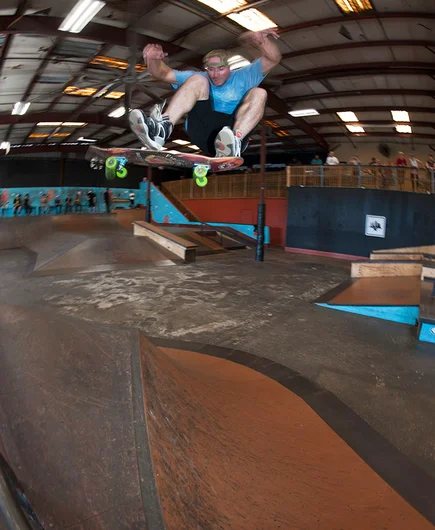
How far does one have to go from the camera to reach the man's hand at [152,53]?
2.84m

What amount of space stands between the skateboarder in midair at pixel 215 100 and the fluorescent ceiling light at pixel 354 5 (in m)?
6.33

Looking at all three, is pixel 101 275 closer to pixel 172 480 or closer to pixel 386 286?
pixel 386 286

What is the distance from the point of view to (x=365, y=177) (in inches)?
544

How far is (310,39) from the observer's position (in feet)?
29.2

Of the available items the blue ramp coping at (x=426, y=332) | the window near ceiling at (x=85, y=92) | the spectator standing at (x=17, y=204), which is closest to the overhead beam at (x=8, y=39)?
the window near ceiling at (x=85, y=92)

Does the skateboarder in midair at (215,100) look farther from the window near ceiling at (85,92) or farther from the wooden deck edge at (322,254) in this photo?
the wooden deck edge at (322,254)

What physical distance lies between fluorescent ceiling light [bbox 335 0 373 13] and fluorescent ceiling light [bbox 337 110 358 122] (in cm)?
823

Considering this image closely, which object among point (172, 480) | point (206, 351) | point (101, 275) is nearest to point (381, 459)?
point (172, 480)

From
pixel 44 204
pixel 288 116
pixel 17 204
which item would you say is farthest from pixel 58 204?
pixel 288 116

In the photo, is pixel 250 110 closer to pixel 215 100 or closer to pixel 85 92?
pixel 215 100

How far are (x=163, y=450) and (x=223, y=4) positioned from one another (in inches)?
145

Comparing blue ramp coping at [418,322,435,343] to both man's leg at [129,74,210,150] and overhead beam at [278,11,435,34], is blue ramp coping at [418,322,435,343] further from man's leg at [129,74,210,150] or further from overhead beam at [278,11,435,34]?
overhead beam at [278,11,435,34]

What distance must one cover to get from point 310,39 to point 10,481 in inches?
429

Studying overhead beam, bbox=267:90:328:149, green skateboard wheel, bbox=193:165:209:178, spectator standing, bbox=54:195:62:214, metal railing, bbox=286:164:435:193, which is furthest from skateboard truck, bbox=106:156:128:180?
spectator standing, bbox=54:195:62:214
